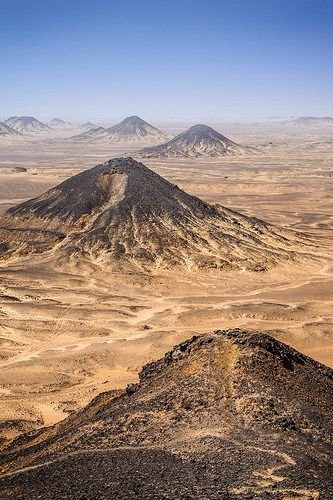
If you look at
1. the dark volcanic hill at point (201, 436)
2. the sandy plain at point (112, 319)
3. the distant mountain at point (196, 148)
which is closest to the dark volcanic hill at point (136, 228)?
the sandy plain at point (112, 319)

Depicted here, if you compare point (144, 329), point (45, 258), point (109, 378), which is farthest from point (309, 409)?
point (45, 258)

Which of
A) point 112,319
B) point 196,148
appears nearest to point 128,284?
point 112,319

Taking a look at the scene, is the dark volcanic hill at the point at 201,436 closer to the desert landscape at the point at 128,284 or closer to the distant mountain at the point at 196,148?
the desert landscape at the point at 128,284

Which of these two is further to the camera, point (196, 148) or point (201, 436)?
point (196, 148)

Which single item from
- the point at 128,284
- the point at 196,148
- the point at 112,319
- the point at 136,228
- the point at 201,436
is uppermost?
the point at 196,148

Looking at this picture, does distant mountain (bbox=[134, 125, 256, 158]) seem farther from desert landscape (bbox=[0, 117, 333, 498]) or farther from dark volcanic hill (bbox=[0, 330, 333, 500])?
dark volcanic hill (bbox=[0, 330, 333, 500])

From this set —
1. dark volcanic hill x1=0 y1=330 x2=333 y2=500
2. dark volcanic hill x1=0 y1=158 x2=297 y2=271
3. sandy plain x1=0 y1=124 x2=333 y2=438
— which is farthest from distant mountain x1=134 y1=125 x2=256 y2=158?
dark volcanic hill x1=0 y1=330 x2=333 y2=500

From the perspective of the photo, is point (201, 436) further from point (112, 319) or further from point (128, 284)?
point (128, 284)
